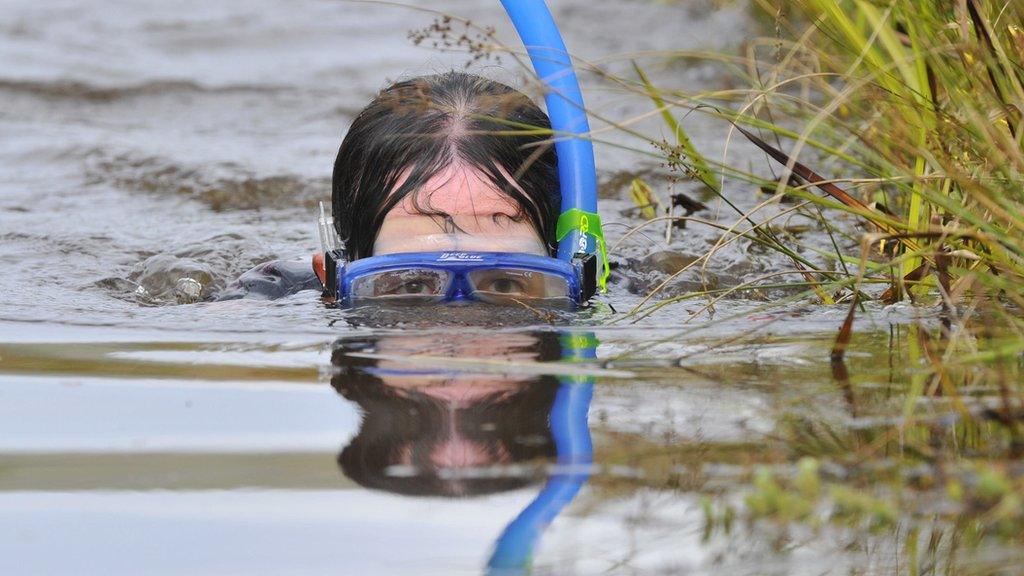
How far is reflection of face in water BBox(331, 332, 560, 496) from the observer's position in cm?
178

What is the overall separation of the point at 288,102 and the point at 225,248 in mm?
3163

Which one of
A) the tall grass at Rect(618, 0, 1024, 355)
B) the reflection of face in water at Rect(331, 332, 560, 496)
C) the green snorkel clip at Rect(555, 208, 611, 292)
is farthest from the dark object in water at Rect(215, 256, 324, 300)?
the tall grass at Rect(618, 0, 1024, 355)

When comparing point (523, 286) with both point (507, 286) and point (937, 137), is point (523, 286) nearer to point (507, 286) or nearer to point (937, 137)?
point (507, 286)

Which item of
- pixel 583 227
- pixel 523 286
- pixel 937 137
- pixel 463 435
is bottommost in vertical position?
pixel 463 435

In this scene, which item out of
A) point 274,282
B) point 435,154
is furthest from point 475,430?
point 274,282

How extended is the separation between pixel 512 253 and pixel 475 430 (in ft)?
4.20

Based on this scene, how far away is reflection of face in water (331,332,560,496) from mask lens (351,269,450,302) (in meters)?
0.50

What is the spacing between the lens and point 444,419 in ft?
6.64

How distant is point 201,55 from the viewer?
9.49 m

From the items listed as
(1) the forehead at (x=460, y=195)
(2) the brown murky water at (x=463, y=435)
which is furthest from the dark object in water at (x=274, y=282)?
(1) the forehead at (x=460, y=195)

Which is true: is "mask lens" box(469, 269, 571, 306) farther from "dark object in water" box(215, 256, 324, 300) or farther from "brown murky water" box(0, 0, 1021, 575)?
"dark object in water" box(215, 256, 324, 300)

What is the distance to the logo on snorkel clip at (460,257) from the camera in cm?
313

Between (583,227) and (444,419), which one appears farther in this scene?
(583,227)

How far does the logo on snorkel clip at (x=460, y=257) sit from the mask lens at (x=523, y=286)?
2.4 inches
